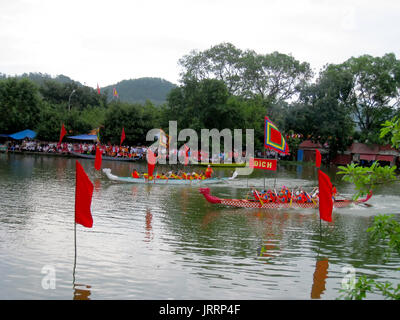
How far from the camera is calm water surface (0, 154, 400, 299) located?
891 centimetres

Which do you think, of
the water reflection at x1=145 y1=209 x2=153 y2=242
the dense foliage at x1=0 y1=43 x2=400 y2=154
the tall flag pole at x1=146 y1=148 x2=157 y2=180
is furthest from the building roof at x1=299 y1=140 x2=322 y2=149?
the water reflection at x1=145 y1=209 x2=153 y2=242

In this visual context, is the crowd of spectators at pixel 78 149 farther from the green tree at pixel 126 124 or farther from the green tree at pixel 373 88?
the green tree at pixel 373 88

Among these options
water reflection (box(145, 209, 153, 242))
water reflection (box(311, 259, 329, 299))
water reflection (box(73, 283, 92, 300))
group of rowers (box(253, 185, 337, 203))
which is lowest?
water reflection (box(311, 259, 329, 299))

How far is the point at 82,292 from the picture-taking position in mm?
8523

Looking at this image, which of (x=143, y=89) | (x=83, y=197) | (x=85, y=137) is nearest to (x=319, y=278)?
(x=83, y=197)

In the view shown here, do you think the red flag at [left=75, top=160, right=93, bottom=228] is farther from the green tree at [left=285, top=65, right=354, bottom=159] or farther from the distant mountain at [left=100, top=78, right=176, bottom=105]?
the distant mountain at [left=100, top=78, right=176, bottom=105]

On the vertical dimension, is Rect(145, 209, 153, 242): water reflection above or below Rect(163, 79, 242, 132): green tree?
below

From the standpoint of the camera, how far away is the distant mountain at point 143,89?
4547 inches

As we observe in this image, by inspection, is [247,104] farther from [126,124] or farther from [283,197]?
[283,197]

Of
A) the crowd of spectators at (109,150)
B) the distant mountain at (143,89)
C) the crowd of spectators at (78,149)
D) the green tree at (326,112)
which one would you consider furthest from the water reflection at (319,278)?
→ the distant mountain at (143,89)

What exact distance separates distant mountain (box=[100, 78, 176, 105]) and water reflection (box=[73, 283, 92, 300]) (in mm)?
106988

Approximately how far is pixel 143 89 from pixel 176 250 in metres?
113

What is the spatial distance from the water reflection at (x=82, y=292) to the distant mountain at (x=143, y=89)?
106988 millimetres
